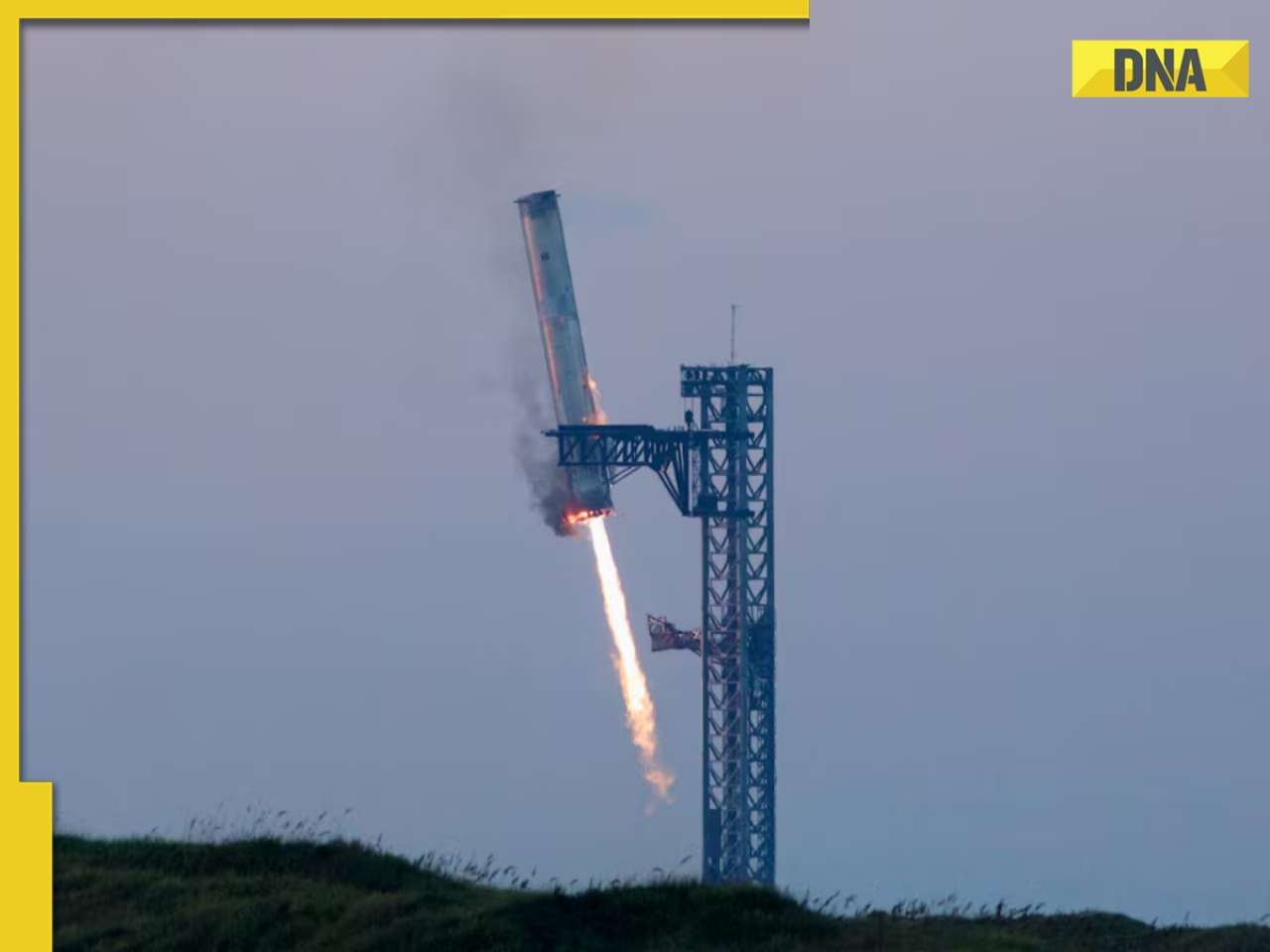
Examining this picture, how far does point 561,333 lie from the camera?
63.5m

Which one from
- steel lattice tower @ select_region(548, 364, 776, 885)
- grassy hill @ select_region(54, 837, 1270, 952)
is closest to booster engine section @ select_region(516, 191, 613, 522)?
steel lattice tower @ select_region(548, 364, 776, 885)

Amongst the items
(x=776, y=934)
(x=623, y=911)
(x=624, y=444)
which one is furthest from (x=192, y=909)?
(x=624, y=444)

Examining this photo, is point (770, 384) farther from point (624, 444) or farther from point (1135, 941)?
point (1135, 941)

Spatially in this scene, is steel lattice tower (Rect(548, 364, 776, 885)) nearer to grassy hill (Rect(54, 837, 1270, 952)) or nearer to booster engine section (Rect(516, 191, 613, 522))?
booster engine section (Rect(516, 191, 613, 522))

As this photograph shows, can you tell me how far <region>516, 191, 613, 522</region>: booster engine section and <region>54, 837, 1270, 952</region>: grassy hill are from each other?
113ft

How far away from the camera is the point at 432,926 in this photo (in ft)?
88.5

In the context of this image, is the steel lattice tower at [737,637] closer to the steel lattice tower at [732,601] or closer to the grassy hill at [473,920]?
the steel lattice tower at [732,601]

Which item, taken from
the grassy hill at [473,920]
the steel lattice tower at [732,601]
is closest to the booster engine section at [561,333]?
the steel lattice tower at [732,601]

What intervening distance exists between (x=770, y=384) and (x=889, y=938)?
38.5 metres

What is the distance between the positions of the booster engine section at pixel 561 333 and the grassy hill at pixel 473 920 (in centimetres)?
3437

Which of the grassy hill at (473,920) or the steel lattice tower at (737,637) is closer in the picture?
the grassy hill at (473,920)

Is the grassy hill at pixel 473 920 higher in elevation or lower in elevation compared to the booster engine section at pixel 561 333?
lower

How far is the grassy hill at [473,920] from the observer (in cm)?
2694

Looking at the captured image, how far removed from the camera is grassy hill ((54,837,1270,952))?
26938 millimetres
